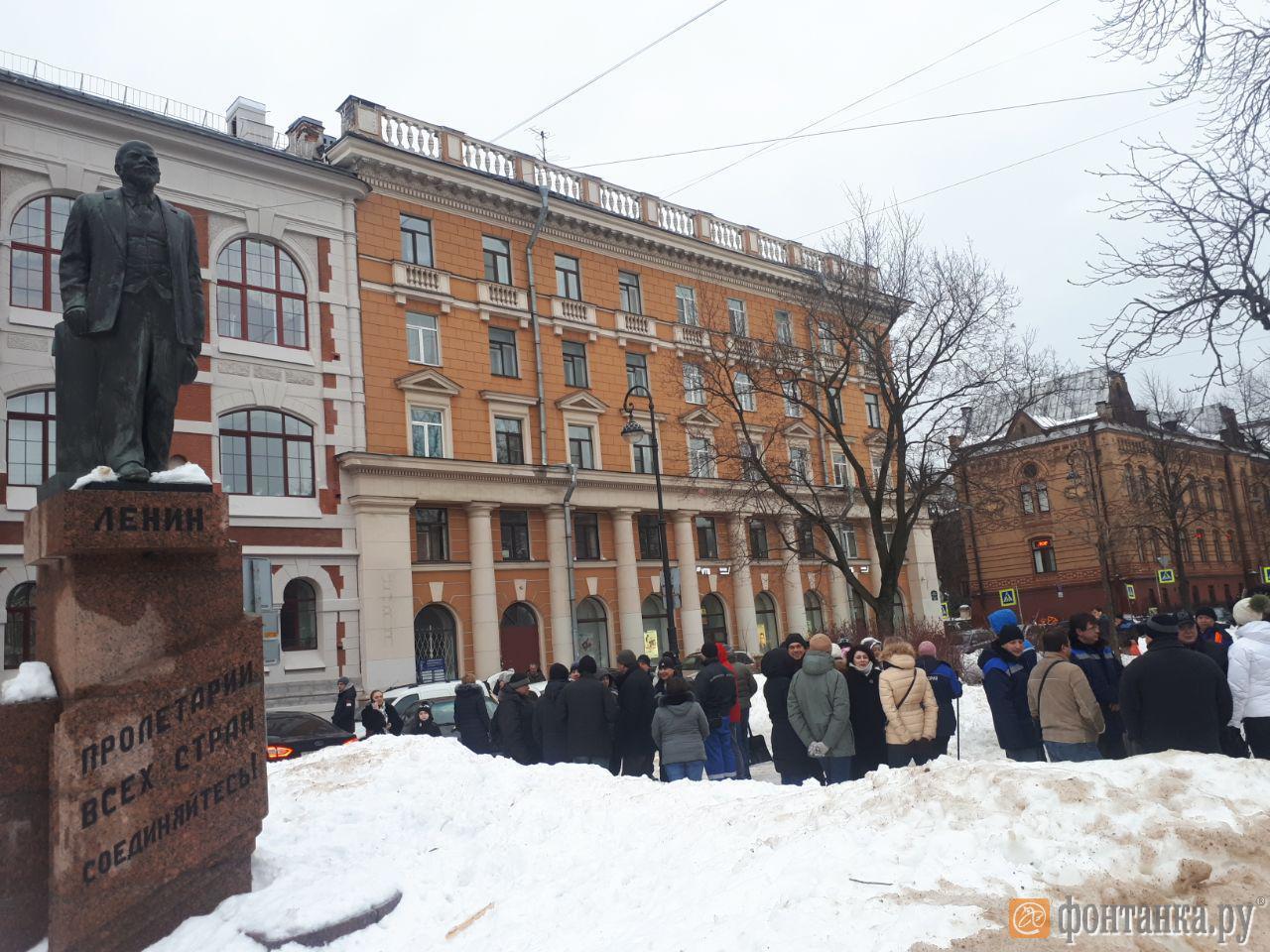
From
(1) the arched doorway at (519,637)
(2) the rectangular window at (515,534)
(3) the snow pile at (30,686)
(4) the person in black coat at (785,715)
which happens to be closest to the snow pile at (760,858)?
(3) the snow pile at (30,686)

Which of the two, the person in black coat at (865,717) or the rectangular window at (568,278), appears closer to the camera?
the person in black coat at (865,717)

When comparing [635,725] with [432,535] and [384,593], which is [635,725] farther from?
[432,535]

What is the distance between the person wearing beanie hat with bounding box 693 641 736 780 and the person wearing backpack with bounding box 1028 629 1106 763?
3724 mm

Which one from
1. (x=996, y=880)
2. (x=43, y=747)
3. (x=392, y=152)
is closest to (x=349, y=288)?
(x=392, y=152)

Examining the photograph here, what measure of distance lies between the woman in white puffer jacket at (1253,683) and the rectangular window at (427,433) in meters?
22.6

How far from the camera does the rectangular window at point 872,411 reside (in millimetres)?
42731

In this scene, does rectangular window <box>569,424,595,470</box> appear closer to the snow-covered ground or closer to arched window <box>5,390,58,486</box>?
arched window <box>5,390,58,486</box>

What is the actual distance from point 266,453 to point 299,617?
14.2ft

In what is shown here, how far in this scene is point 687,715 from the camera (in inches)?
388

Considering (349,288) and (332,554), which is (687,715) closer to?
(332,554)

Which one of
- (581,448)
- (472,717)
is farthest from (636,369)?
(472,717)

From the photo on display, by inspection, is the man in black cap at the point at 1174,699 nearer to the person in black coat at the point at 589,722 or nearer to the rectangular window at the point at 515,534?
the person in black coat at the point at 589,722

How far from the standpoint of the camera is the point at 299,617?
24.7 metres

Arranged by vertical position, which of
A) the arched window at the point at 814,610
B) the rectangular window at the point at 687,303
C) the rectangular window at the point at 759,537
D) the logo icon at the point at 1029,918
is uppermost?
the rectangular window at the point at 687,303
